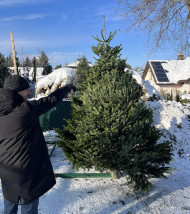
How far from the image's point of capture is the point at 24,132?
2.08m

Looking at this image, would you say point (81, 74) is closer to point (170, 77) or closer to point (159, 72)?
point (159, 72)

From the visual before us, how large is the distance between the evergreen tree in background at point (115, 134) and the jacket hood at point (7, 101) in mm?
1632

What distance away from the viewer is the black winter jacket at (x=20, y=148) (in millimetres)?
2016

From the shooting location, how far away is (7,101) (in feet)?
6.46

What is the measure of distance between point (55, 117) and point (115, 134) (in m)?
6.59

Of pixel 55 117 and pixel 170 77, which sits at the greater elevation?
pixel 170 77

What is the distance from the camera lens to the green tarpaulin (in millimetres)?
9469

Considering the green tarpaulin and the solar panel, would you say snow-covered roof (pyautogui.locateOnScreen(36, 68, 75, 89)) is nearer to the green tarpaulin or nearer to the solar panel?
the green tarpaulin

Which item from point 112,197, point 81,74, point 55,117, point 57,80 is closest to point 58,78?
point 57,80

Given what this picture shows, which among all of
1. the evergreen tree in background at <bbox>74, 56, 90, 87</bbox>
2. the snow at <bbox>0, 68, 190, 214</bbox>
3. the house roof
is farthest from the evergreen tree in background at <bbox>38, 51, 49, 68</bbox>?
the snow at <bbox>0, 68, 190, 214</bbox>

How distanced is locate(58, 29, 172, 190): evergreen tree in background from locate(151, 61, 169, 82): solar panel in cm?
2020

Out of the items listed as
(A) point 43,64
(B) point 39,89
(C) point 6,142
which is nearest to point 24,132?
(C) point 6,142

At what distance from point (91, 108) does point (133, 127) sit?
87cm

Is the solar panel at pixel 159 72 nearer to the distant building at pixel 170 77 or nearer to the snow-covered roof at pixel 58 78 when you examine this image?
the distant building at pixel 170 77
